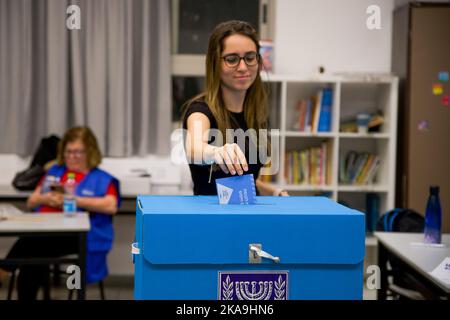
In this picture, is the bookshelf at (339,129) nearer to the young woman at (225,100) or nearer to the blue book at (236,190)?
the young woman at (225,100)

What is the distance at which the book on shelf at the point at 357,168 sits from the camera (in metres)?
2.94

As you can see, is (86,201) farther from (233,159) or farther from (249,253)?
(249,253)

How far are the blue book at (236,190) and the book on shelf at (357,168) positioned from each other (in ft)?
5.82

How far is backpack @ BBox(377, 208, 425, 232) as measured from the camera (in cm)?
276

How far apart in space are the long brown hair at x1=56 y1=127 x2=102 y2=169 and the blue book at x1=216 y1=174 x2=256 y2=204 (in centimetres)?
226

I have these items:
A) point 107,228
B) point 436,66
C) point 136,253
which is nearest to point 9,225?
point 107,228

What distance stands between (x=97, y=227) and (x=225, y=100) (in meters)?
2.03

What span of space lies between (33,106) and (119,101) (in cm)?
46

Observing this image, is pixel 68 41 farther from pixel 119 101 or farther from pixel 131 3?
pixel 119 101

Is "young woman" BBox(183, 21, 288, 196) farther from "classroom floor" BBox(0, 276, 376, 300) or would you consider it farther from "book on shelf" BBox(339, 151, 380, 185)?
"classroom floor" BBox(0, 276, 376, 300)

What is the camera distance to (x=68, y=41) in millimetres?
1592

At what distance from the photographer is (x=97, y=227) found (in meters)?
3.26

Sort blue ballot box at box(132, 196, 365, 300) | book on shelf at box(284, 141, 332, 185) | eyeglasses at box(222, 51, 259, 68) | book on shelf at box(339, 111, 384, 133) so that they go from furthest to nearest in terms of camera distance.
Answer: book on shelf at box(339, 111, 384, 133)
book on shelf at box(284, 141, 332, 185)
eyeglasses at box(222, 51, 259, 68)
blue ballot box at box(132, 196, 365, 300)

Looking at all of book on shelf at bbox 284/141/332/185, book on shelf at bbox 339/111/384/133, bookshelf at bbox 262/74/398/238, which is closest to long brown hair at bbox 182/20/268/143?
bookshelf at bbox 262/74/398/238
